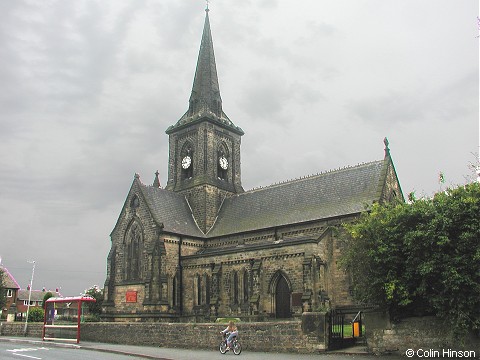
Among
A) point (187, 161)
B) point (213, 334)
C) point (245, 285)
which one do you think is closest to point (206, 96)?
point (187, 161)

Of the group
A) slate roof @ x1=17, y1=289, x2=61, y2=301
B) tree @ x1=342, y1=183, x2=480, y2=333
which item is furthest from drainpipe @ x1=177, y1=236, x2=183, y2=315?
slate roof @ x1=17, y1=289, x2=61, y2=301

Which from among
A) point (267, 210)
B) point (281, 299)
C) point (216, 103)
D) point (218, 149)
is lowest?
point (281, 299)

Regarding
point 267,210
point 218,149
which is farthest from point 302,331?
point 218,149

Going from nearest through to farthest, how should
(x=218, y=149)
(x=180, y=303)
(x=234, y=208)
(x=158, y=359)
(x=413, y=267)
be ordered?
(x=413, y=267), (x=158, y=359), (x=180, y=303), (x=234, y=208), (x=218, y=149)

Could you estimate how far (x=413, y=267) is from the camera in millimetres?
18594

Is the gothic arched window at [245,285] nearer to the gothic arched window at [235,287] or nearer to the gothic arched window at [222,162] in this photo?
the gothic arched window at [235,287]

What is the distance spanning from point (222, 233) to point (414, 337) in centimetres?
2659

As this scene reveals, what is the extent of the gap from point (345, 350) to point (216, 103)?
35.9 m

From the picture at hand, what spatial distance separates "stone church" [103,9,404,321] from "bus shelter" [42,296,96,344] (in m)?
7.79

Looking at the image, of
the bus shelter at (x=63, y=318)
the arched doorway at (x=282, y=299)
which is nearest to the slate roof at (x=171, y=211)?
the arched doorway at (x=282, y=299)

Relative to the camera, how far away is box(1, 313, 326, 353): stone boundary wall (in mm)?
20484

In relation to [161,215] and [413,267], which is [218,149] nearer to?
[161,215]

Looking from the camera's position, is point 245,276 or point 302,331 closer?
point 302,331

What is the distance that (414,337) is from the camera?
1853cm
